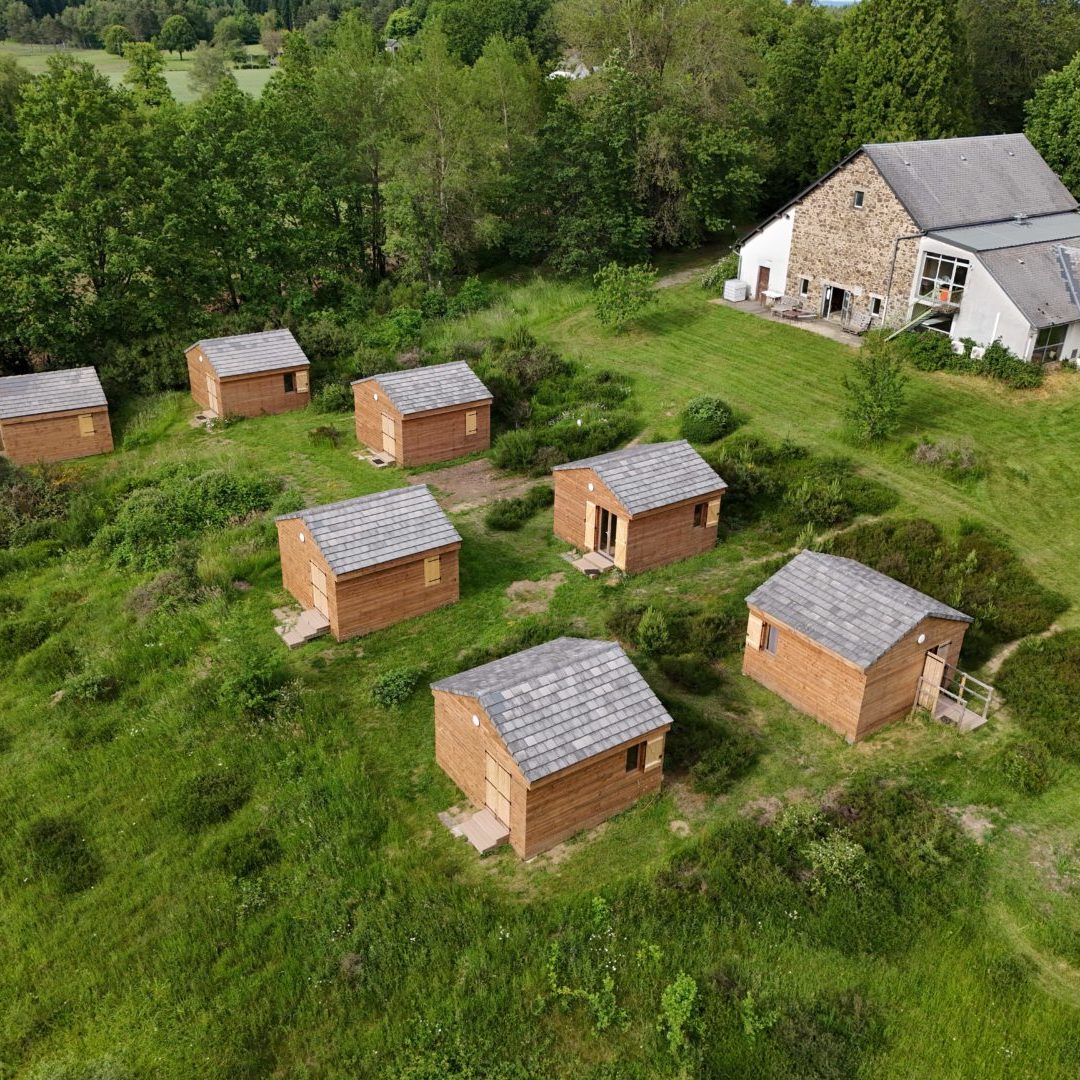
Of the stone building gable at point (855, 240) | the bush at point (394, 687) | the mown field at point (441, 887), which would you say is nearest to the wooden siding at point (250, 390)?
the mown field at point (441, 887)

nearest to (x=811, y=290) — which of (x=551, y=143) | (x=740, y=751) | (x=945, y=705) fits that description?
(x=551, y=143)

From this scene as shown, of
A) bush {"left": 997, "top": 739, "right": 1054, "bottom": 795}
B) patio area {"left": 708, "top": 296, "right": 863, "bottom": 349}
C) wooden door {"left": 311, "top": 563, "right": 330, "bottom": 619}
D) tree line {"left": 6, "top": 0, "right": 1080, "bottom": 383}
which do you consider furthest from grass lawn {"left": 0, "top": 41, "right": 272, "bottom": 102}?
bush {"left": 997, "top": 739, "right": 1054, "bottom": 795}

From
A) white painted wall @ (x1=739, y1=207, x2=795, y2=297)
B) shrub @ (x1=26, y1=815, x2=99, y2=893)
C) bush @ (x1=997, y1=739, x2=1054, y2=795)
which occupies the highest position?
white painted wall @ (x1=739, y1=207, x2=795, y2=297)

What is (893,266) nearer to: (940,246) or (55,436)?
(940,246)

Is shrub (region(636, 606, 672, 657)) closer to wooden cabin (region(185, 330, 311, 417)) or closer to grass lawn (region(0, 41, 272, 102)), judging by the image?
wooden cabin (region(185, 330, 311, 417))

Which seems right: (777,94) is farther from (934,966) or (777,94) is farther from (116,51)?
(116,51)

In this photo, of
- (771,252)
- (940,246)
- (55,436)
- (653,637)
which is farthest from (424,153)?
(653,637)

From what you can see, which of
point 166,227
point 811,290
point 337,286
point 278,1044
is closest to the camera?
point 278,1044
